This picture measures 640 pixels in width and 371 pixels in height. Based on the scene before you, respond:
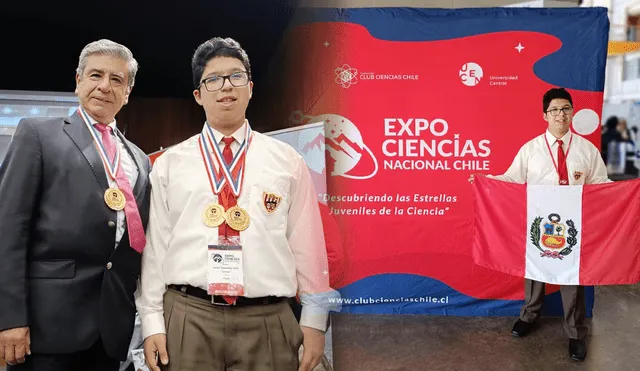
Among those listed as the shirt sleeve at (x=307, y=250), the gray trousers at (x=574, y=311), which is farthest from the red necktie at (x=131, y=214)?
the gray trousers at (x=574, y=311)

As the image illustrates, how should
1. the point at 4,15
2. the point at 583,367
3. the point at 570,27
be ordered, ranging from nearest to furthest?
the point at 4,15, the point at 583,367, the point at 570,27

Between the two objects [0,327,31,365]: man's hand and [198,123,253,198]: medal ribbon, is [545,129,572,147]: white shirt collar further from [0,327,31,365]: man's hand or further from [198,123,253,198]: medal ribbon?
[0,327,31,365]: man's hand

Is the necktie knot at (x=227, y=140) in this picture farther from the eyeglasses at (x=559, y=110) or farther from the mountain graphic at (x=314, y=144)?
the eyeglasses at (x=559, y=110)

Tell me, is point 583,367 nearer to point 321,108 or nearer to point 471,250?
point 471,250

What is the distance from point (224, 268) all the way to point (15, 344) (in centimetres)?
58

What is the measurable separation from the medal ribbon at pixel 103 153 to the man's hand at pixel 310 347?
2.20ft

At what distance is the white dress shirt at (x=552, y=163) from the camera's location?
305 centimetres

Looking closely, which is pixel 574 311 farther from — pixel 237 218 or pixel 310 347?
pixel 237 218

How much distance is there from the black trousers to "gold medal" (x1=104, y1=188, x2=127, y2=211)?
0.39 m

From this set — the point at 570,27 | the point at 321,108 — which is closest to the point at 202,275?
the point at 321,108

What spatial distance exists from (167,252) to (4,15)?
92cm

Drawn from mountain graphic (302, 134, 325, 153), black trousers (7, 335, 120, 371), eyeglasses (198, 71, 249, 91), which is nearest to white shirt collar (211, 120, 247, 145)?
eyeglasses (198, 71, 249, 91)

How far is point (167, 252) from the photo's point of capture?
1.32m

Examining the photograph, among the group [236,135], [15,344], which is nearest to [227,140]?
[236,135]
